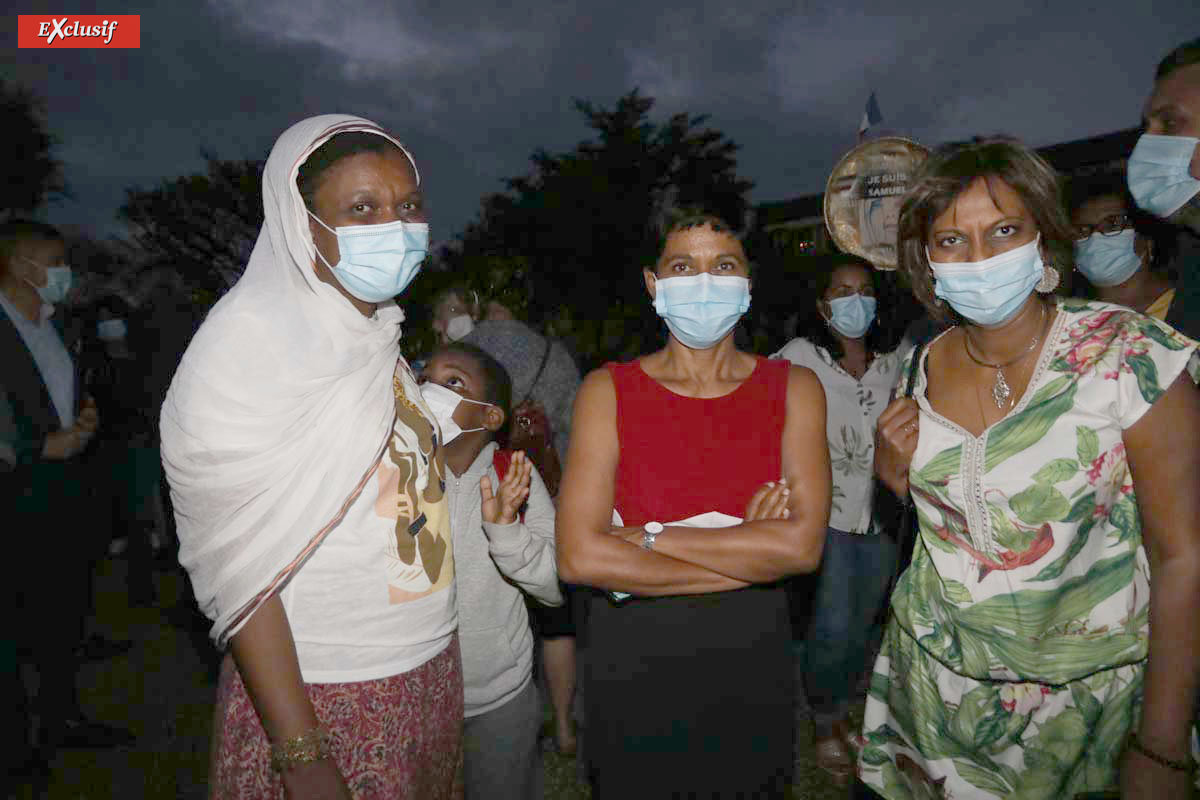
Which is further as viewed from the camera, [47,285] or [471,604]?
[47,285]

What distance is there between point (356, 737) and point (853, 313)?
3.14m

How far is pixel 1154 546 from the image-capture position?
5.34ft

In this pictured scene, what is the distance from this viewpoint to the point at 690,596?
1.97 m

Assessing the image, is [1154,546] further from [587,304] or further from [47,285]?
[587,304]

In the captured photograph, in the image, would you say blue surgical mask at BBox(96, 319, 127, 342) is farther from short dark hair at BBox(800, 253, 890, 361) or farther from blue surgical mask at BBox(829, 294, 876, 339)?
blue surgical mask at BBox(829, 294, 876, 339)

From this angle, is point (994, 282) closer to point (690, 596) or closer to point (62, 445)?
point (690, 596)

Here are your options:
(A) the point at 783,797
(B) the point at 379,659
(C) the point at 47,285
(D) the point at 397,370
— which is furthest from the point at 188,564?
(C) the point at 47,285

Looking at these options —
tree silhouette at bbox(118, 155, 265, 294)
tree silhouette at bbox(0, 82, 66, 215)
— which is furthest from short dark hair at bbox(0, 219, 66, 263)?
tree silhouette at bbox(118, 155, 265, 294)

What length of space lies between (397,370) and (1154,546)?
1944 millimetres

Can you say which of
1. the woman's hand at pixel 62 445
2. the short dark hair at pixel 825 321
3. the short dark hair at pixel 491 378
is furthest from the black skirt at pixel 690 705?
the woman's hand at pixel 62 445

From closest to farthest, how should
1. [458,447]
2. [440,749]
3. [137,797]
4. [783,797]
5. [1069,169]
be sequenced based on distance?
[440,749] → [783,797] → [458,447] → [137,797] → [1069,169]

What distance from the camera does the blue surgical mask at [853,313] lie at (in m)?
3.76

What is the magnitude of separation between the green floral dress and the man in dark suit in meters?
3.84

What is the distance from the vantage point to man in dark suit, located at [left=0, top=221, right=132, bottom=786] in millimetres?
3283
